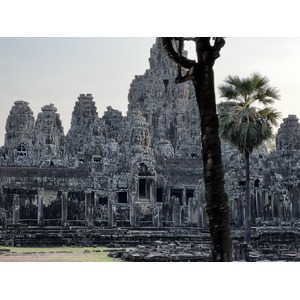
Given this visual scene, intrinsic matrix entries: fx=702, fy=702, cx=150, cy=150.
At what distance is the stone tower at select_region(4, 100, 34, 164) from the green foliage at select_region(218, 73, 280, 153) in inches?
1379

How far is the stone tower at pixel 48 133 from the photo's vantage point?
56938 millimetres

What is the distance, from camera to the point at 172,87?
6594 centimetres

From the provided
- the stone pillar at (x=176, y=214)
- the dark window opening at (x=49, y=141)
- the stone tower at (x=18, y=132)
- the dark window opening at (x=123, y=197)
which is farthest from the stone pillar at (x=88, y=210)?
the stone tower at (x=18, y=132)

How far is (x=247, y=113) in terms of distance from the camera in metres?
26.2

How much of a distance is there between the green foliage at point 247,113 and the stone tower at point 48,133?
30902mm

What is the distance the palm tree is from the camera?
25.7 meters

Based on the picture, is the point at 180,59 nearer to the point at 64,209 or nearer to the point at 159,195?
the point at 64,209

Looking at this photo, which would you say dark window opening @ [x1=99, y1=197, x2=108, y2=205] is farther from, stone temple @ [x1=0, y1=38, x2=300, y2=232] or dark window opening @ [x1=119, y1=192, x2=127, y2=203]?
dark window opening @ [x1=119, y1=192, x2=127, y2=203]

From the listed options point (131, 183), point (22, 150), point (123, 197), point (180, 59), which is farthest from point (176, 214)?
point (180, 59)

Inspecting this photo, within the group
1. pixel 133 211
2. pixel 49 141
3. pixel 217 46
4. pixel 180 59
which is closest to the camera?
pixel 180 59

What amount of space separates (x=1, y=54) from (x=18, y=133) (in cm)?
3790

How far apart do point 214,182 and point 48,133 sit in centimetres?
4561
